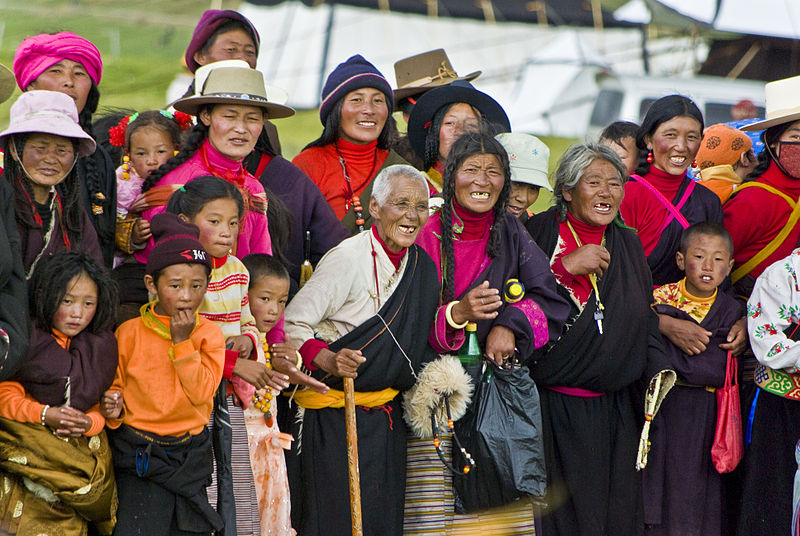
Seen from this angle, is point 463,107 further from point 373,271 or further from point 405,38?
point 405,38

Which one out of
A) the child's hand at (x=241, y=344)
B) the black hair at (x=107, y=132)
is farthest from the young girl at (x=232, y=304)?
the black hair at (x=107, y=132)

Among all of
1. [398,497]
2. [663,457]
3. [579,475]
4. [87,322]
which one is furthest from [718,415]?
[87,322]

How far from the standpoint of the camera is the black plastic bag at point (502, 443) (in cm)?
466

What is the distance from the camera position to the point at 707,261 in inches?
209

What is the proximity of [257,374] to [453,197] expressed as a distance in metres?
1.38

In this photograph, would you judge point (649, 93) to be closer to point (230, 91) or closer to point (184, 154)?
point (230, 91)

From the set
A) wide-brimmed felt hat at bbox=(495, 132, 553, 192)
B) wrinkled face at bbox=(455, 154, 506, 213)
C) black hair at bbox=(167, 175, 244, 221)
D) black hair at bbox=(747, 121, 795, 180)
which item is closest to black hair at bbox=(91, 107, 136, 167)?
black hair at bbox=(167, 175, 244, 221)

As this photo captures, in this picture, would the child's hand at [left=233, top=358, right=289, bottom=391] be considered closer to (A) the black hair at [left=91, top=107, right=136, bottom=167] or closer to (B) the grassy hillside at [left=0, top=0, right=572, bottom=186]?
(A) the black hair at [left=91, top=107, right=136, bottom=167]

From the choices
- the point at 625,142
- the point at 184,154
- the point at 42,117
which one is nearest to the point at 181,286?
the point at 42,117

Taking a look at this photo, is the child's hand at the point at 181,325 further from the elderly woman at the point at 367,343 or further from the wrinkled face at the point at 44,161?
the wrinkled face at the point at 44,161

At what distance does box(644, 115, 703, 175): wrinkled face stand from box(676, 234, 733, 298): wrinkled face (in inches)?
19.3

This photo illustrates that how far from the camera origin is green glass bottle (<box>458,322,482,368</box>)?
15.8 ft

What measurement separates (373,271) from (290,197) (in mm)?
660

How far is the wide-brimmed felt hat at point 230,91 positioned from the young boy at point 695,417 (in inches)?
91.9
